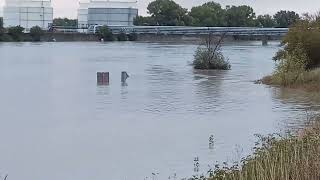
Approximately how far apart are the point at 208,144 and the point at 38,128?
4.87 meters

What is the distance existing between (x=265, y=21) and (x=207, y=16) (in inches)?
743

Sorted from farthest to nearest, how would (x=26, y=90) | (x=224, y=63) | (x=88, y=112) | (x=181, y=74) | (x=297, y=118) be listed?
1. (x=224, y=63)
2. (x=181, y=74)
3. (x=26, y=90)
4. (x=88, y=112)
5. (x=297, y=118)

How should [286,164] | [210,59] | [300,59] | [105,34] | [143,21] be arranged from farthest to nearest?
[143,21]
[105,34]
[210,59]
[300,59]
[286,164]

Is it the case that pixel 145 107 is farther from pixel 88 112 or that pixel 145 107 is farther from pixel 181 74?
pixel 181 74

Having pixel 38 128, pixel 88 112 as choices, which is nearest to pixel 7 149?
pixel 38 128

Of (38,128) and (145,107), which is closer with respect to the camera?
(38,128)

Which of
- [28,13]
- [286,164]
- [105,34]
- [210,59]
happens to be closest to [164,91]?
[210,59]

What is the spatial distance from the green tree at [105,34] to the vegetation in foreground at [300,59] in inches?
4698

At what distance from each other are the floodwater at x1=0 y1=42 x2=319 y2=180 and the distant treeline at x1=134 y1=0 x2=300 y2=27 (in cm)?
14665

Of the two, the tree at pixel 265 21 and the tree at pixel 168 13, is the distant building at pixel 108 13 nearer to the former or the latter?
the tree at pixel 168 13

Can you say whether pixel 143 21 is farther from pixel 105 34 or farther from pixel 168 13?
pixel 105 34

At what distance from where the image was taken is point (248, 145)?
47.0 ft

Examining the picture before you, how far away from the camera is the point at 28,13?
603 feet

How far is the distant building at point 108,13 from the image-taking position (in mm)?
178875
